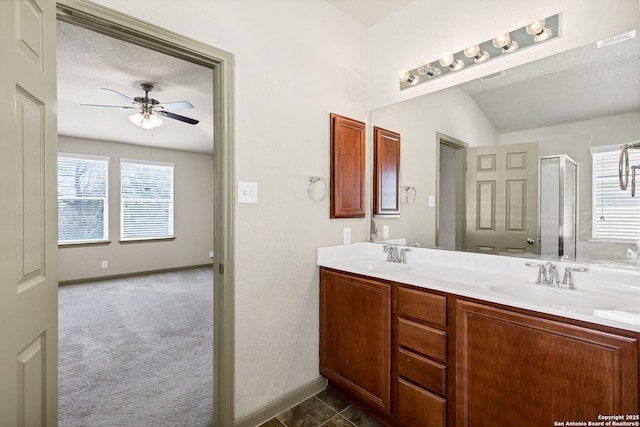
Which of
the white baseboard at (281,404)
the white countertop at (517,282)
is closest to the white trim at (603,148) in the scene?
the white countertop at (517,282)

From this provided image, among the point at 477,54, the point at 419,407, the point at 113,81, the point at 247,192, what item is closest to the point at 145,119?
the point at 113,81

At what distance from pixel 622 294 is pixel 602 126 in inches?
30.9

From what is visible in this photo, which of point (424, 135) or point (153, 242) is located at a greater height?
point (424, 135)

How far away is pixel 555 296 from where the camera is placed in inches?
53.6

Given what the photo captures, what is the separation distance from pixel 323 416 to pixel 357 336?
1.77ft

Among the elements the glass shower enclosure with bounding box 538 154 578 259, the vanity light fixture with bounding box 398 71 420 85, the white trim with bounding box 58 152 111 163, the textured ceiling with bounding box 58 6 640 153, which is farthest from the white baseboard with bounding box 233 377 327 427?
the white trim with bounding box 58 152 111 163

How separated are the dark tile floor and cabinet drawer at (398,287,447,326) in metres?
0.76

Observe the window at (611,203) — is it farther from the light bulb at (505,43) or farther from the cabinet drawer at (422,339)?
the cabinet drawer at (422,339)

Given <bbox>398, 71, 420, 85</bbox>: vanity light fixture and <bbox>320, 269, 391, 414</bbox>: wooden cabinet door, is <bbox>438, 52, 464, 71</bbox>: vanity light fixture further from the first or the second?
<bbox>320, 269, 391, 414</bbox>: wooden cabinet door

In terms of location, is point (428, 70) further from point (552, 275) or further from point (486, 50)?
point (552, 275)

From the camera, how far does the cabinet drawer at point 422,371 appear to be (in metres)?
1.38

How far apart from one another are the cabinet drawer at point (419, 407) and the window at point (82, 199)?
5780 mm

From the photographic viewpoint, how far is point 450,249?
76.3 inches

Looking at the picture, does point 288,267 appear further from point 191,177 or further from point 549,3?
point 191,177
